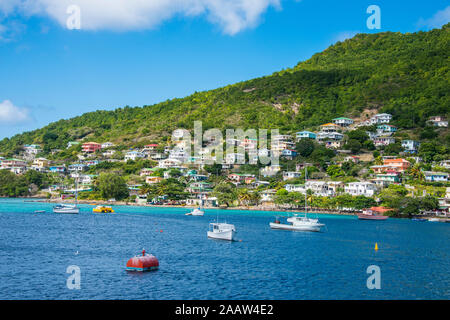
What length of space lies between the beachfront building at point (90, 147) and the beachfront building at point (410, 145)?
410 ft

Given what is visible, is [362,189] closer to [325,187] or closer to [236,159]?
[325,187]

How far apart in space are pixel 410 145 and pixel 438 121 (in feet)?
72.5

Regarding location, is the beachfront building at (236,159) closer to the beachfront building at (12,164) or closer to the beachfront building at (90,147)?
the beachfront building at (90,147)

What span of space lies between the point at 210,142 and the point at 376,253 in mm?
136234

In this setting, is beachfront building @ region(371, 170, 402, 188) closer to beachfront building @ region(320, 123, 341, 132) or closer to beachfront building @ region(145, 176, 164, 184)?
beachfront building @ region(320, 123, 341, 132)

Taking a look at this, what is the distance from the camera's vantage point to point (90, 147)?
188 m

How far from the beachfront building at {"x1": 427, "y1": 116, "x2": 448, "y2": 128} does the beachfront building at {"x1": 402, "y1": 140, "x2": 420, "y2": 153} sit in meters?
17.1

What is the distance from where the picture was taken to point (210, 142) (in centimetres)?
17788

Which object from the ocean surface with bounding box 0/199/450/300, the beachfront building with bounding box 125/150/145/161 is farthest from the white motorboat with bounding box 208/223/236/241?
the beachfront building with bounding box 125/150/145/161

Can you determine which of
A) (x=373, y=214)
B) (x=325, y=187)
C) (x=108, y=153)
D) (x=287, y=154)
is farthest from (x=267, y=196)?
(x=108, y=153)

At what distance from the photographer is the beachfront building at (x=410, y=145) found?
5127 inches

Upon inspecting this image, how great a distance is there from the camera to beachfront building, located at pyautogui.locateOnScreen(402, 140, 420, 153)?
130238mm
